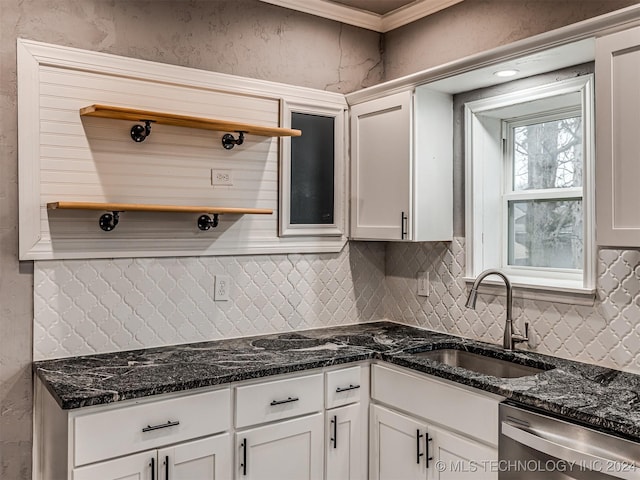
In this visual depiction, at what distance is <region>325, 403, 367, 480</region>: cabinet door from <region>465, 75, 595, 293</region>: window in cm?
95

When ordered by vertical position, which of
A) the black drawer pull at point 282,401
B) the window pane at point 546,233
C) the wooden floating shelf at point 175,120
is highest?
the wooden floating shelf at point 175,120

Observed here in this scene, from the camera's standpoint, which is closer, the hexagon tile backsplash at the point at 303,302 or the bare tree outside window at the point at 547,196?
the hexagon tile backsplash at the point at 303,302

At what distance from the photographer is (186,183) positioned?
8.81ft

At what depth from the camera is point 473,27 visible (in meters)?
2.88

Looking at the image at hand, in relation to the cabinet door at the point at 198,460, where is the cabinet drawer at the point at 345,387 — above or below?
above

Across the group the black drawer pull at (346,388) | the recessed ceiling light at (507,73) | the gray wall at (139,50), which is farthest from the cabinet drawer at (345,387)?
the recessed ceiling light at (507,73)

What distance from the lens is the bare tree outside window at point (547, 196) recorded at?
8.71 ft

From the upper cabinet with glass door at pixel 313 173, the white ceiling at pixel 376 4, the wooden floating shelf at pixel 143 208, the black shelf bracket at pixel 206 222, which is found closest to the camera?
the wooden floating shelf at pixel 143 208

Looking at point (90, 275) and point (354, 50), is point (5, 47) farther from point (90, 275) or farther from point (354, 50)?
point (354, 50)

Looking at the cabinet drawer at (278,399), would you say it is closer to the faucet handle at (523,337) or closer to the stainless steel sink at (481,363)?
the stainless steel sink at (481,363)

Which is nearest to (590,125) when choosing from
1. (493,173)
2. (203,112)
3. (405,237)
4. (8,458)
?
(493,173)

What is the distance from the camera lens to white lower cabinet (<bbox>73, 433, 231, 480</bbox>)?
196cm

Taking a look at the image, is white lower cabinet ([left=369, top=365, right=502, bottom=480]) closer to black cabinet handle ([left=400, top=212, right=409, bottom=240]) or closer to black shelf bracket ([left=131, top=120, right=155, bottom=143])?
black cabinet handle ([left=400, top=212, right=409, bottom=240])

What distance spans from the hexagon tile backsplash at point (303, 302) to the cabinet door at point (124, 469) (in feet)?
2.05
